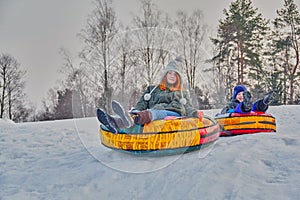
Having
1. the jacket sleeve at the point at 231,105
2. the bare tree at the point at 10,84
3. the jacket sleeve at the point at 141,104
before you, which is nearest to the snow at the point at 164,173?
the jacket sleeve at the point at 141,104

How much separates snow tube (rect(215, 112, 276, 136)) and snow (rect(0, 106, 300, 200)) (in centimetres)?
104

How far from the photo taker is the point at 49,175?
3.57 metres

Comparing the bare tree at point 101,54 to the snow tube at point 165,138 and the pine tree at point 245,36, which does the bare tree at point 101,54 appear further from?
the pine tree at point 245,36

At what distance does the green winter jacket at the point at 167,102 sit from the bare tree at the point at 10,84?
23761mm

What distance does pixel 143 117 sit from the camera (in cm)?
348

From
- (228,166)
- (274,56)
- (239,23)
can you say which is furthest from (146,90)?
(274,56)

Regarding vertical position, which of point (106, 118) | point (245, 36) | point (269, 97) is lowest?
point (106, 118)

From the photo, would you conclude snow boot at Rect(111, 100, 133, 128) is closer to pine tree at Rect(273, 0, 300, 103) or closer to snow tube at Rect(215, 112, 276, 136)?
snow tube at Rect(215, 112, 276, 136)

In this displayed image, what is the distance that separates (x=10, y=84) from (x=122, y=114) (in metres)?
26.4

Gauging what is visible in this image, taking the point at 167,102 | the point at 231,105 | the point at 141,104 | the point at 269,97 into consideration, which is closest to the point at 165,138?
the point at 167,102

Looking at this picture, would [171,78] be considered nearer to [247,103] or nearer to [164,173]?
[164,173]

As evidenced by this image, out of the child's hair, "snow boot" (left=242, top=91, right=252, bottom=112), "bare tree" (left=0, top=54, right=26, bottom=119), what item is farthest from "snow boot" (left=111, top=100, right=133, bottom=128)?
"bare tree" (left=0, top=54, right=26, bottom=119)

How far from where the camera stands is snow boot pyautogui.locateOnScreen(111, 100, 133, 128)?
3512 millimetres

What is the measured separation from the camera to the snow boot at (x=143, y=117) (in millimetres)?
3479
